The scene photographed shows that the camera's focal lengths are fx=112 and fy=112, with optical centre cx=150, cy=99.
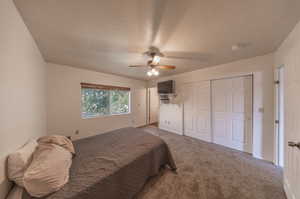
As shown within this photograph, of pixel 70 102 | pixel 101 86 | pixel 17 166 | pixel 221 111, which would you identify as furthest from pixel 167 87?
pixel 17 166

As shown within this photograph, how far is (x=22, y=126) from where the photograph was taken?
57.1 inches

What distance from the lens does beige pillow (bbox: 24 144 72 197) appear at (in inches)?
35.9

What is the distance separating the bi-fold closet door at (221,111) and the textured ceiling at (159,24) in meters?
1.08

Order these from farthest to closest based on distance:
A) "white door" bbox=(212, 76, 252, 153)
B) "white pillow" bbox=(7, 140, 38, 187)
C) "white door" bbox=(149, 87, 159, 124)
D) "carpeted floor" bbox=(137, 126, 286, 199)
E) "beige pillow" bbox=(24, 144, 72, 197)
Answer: "white door" bbox=(149, 87, 159, 124)
"white door" bbox=(212, 76, 252, 153)
"carpeted floor" bbox=(137, 126, 286, 199)
"white pillow" bbox=(7, 140, 38, 187)
"beige pillow" bbox=(24, 144, 72, 197)

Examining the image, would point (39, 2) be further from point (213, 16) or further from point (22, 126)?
point (213, 16)

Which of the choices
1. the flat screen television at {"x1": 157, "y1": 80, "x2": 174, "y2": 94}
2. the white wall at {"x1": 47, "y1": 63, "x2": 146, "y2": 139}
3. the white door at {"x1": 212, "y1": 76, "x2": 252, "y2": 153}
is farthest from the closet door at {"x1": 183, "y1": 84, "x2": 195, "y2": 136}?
the white wall at {"x1": 47, "y1": 63, "x2": 146, "y2": 139}

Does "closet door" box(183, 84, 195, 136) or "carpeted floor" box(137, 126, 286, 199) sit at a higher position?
"closet door" box(183, 84, 195, 136)

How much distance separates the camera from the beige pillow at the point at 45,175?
2.99 feet

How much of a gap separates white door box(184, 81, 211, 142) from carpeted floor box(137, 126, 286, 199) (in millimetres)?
1012

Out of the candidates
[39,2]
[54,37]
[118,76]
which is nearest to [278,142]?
[39,2]

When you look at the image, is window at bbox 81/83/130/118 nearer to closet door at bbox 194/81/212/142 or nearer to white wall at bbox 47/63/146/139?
white wall at bbox 47/63/146/139

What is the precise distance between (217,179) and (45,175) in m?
2.35

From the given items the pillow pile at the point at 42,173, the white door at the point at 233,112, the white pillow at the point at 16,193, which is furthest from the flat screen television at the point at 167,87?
the white pillow at the point at 16,193

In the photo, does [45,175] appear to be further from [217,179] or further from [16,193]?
[217,179]
